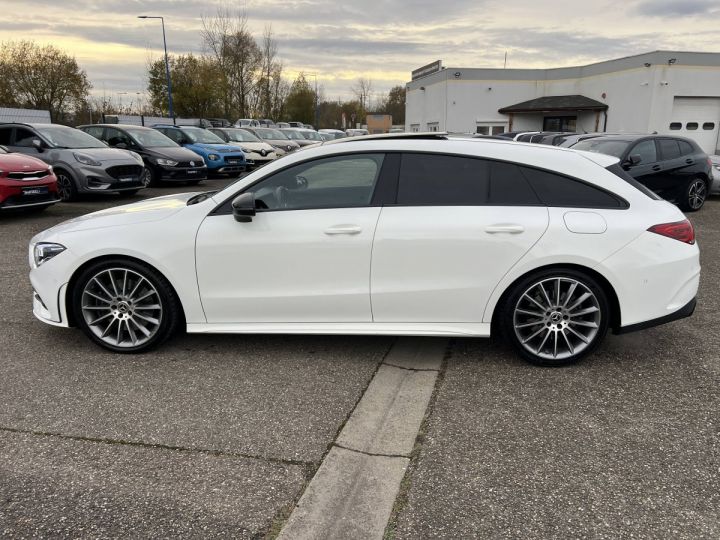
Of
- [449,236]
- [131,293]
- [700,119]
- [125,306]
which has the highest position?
[700,119]

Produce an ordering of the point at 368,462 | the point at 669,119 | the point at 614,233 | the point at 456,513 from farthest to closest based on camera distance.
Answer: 1. the point at 669,119
2. the point at 614,233
3. the point at 368,462
4. the point at 456,513

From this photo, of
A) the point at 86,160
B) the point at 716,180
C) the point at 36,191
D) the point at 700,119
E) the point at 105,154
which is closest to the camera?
the point at 36,191

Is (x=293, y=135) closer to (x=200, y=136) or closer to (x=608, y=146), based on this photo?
(x=200, y=136)

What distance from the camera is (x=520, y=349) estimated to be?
12.7 ft

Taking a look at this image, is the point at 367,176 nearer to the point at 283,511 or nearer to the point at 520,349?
the point at 520,349

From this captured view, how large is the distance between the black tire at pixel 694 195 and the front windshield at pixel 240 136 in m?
14.7

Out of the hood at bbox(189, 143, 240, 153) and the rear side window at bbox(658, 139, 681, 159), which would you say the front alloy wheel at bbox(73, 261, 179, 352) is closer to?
the rear side window at bbox(658, 139, 681, 159)

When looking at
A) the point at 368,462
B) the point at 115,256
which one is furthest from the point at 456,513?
the point at 115,256

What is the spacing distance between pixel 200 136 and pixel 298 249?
15.6 metres

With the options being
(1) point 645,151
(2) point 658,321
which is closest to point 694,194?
(1) point 645,151

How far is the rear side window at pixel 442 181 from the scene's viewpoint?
148 inches

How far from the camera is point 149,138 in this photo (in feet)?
48.5

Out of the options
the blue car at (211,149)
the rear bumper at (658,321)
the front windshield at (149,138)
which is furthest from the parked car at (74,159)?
the rear bumper at (658,321)

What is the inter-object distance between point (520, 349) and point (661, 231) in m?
1.23
